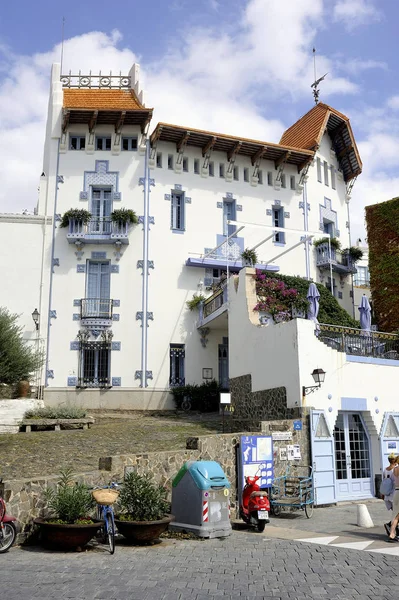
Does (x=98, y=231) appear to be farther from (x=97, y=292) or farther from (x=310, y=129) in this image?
(x=310, y=129)

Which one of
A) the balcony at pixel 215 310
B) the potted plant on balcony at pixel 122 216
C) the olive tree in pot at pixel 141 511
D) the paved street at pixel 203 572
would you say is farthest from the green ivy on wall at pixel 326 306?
the paved street at pixel 203 572

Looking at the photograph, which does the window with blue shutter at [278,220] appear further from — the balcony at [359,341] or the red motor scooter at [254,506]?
the red motor scooter at [254,506]

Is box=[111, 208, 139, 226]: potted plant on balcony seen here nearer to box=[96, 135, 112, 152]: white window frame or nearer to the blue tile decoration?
the blue tile decoration

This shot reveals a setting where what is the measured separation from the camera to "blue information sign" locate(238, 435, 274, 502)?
1259 centimetres

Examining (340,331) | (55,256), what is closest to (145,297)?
(55,256)

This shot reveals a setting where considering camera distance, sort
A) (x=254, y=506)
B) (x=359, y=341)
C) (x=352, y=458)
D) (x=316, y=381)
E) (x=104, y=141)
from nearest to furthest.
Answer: (x=254, y=506), (x=316, y=381), (x=352, y=458), (x=359, y=341), (x=104, y=141)

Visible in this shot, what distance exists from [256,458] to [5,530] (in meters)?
5.75

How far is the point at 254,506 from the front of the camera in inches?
428

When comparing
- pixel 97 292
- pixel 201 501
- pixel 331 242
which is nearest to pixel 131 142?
pixel 97 292

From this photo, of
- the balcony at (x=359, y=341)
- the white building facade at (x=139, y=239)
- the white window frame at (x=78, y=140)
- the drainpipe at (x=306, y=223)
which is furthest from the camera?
the drainpipe at (x=306, y=223)

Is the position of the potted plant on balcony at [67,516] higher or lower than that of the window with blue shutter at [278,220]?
lower

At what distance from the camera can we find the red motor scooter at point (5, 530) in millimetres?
8789

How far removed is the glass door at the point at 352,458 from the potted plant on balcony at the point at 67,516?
26.7ft

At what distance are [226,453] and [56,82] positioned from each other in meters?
20.4
